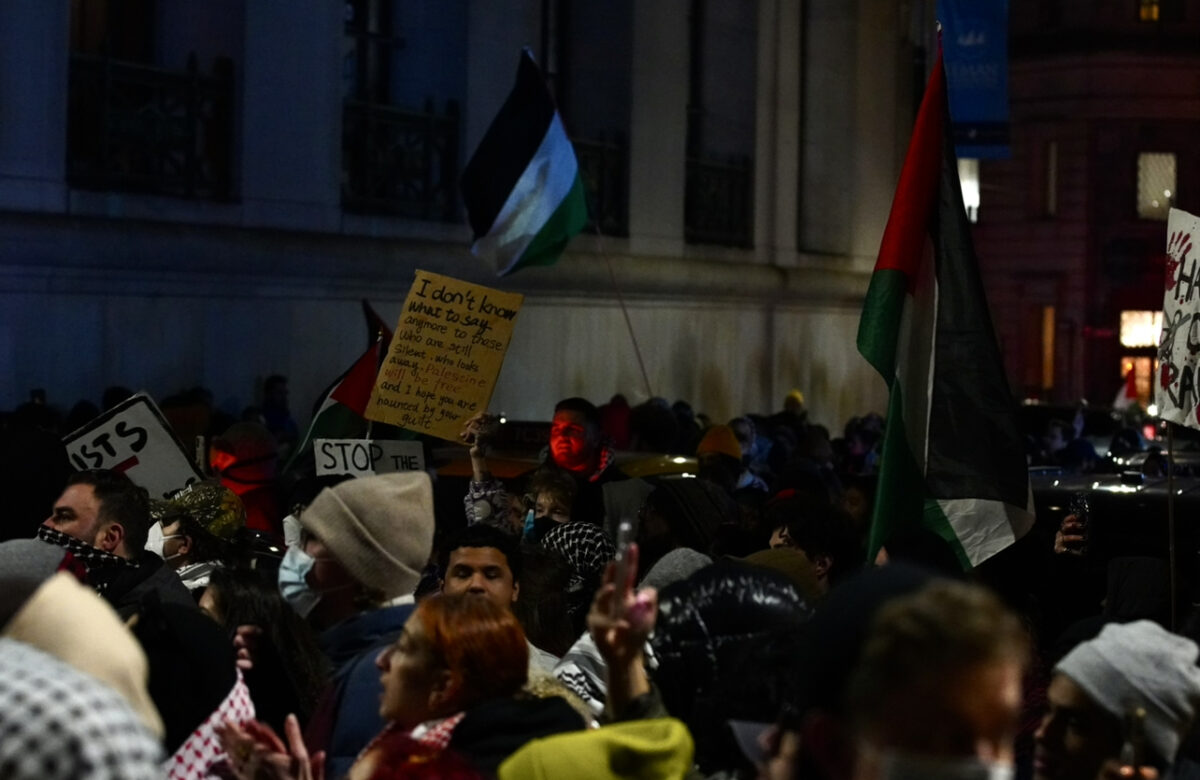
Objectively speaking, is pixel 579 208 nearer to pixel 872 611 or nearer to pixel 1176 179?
pixel 872 611

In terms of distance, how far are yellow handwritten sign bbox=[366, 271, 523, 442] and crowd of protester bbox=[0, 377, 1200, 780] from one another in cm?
37

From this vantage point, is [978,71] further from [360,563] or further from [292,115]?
[360,563]

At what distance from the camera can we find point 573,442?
10750mm

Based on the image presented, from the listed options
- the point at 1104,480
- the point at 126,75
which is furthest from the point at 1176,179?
the point at 1104,480

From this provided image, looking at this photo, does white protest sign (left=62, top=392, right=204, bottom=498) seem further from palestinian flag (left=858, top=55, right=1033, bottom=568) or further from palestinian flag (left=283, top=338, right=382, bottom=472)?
palestinian flag (left=858, top=55, right=1033, bottom=568)

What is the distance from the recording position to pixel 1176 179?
53625mm

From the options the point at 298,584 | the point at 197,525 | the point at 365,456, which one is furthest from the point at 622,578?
the point at 365,456

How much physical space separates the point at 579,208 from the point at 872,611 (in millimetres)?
11818

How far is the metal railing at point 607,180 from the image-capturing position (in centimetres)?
2264

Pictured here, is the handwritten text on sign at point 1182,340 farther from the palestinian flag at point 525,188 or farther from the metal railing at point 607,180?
the metal railing at point 607,180

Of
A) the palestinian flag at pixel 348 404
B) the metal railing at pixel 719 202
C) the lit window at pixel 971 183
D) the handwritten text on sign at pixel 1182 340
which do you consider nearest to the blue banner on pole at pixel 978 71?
the metal railing at pixel 719 202

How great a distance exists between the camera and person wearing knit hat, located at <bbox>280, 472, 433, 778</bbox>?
Result: 16.6 ft

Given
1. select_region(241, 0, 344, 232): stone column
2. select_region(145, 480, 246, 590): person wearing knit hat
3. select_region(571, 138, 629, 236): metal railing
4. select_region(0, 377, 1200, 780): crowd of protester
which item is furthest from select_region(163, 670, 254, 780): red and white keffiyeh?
select_region(571, 138, 629, 236): metal railing

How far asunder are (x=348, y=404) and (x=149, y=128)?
6.43 metres
